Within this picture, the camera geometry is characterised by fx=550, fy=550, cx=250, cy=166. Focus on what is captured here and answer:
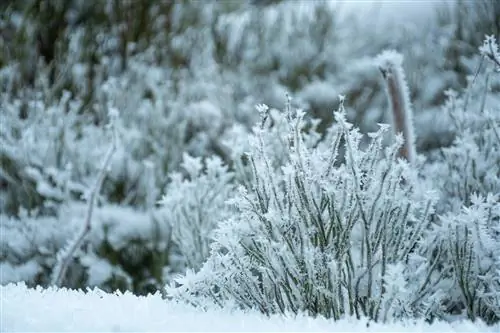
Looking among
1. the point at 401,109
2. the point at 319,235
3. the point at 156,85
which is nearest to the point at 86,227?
the point at 319,235

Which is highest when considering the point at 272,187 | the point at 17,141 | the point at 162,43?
the point at 162,43

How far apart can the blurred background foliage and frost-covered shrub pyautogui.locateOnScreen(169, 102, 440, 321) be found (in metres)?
1.15

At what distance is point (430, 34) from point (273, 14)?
2126 mm

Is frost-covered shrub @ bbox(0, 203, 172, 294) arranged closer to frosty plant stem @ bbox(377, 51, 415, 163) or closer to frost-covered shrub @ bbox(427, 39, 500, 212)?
frosty plant stem @ bbox(377, 51, 415, 163)

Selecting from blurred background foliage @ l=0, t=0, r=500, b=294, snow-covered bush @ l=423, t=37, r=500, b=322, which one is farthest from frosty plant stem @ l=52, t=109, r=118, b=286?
snow-covered bush @ l=423, t=37, r=500, b=322

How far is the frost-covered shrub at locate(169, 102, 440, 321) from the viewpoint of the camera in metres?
1.92

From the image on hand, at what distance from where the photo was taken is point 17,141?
170 inches

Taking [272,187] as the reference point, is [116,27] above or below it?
above

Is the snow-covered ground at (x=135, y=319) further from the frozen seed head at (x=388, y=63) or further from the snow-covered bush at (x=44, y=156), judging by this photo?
the snow-covered bush at (x=44, y=156)

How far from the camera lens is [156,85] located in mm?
5652

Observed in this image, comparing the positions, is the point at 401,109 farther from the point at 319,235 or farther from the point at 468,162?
the point at 319,235

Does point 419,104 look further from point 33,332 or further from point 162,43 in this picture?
point 33,332

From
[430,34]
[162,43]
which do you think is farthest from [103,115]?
[430,34]

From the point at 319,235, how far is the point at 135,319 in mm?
740
